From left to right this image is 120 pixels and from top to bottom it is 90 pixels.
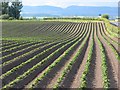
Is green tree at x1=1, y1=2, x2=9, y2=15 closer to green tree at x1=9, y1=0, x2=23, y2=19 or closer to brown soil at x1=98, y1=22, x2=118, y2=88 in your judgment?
green tree at x1=9, y1=0, x2=23, y2=19

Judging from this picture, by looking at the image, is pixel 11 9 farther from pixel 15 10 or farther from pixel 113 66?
pixel 113 66

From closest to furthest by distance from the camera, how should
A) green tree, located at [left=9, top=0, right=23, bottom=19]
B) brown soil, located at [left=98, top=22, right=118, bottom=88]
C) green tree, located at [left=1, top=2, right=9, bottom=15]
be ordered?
brown soil, located at [left=98, top=22, right=118, bottom=88]
green tree, located at [left=1, top=2, right=9, bottom=15]
green tree, located at [left=9, top=0, right=23, bottom=19]

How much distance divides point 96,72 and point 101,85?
8.31ft

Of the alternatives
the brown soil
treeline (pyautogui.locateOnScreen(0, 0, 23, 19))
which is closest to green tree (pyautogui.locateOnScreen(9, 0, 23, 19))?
treeline (pyautogui.locateOnScreen(0, 0, 23, 19))

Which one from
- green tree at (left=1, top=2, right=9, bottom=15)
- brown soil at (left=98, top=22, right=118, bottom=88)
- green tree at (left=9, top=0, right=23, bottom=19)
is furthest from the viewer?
green tree at (left=9, top=0, right=23, bottom=19)

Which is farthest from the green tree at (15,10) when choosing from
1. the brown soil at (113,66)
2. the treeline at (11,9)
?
the brown soil at (113,66)

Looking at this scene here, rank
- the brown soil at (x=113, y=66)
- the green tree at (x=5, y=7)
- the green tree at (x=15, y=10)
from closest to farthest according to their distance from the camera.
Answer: the brown soil at (x=113, y=66)
the green tree at (x=5, y=7)
the green tree at (x=15, y=10)

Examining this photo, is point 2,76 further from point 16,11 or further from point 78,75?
point 16,11

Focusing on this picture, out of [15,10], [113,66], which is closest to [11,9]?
[15,10]

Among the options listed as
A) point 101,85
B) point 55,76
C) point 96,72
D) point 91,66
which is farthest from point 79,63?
point 101,85

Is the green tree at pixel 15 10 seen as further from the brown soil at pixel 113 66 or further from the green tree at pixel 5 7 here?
the brown soil at pixel 113 66

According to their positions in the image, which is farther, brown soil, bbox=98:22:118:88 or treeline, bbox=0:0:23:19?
treeline, bbox=0:0:23:19

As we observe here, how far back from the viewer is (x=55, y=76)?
1504 centimetres

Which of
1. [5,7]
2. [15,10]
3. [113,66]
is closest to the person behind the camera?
[113,66]
